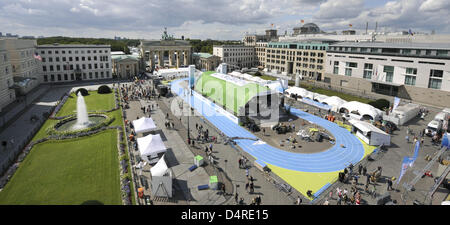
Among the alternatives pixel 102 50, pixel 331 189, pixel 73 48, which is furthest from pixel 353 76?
pixel 73 48

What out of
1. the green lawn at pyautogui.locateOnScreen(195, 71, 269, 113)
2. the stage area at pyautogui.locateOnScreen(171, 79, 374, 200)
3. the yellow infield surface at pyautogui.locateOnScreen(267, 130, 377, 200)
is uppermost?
the green lawn at pyautogui.locateOnScreen(195, 71, 269, 113)

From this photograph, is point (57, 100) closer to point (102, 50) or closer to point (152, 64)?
point (102, 50)

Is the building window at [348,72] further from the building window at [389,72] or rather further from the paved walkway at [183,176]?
the paved walkway at [183,176]

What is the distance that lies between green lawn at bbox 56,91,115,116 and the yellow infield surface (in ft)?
119

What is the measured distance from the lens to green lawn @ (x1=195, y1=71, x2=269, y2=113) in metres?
39.6

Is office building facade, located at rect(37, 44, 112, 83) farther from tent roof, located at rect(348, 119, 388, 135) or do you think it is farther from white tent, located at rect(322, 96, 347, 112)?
tent roof, located at rect(348, 119, 388, 135)

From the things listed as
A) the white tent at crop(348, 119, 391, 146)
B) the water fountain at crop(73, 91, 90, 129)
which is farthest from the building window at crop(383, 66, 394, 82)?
the water fountain at crop(73, 91, 90, 129)

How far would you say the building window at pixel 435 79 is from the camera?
Answer: 47.6m

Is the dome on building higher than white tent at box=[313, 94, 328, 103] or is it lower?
higher

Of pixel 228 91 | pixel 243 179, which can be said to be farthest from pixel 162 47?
pixel 243 179

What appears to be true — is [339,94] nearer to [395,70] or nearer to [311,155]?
Answer: [395,70]

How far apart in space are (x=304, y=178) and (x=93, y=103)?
Result: 4449 cm

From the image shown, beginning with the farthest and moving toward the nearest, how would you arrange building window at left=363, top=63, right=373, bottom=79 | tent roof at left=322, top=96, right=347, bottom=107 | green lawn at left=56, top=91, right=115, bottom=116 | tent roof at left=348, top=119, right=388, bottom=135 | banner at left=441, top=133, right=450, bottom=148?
1. building window at left=363, top=63, right=373, bottom=79
2. tent roof at left=322, top=96, right=347, bottom=107
3. green lawn at left=56, top=91, right=115, bottom=116
4. tent roof at left=348, top=119, right=388, bottom=135
5. banner at left=441, top=133, right=450, bottom=148

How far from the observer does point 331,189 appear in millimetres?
22344
